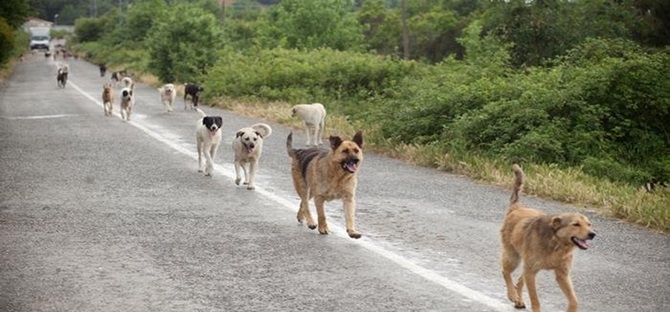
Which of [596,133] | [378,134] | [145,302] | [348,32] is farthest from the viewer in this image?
[348,32]

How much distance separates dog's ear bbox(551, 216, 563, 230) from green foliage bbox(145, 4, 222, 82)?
38971mm

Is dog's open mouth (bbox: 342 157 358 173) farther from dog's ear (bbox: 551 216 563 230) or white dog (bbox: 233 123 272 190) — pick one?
white dog (bbox: 233 123 272 190)

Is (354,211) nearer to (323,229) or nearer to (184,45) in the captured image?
(323,229)

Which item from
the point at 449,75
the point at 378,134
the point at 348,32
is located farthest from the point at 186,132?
the point at 348,32

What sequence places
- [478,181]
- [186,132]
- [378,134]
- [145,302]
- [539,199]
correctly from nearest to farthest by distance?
[145,302] → [539,199] → [478,181] → [378,134] → [186,132]

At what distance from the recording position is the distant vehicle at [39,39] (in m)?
125

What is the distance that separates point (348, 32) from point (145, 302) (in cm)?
5811

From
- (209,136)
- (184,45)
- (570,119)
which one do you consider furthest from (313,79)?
(209,136)

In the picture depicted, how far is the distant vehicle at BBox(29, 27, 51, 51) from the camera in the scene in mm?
125375

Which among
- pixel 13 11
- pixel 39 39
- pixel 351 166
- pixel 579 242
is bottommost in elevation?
pixel 39 39

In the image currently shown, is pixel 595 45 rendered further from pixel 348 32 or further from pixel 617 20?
pixel 348 32

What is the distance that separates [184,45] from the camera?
45281 millimetres

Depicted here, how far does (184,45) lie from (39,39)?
88.1 meters

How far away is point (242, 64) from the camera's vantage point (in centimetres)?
3641
